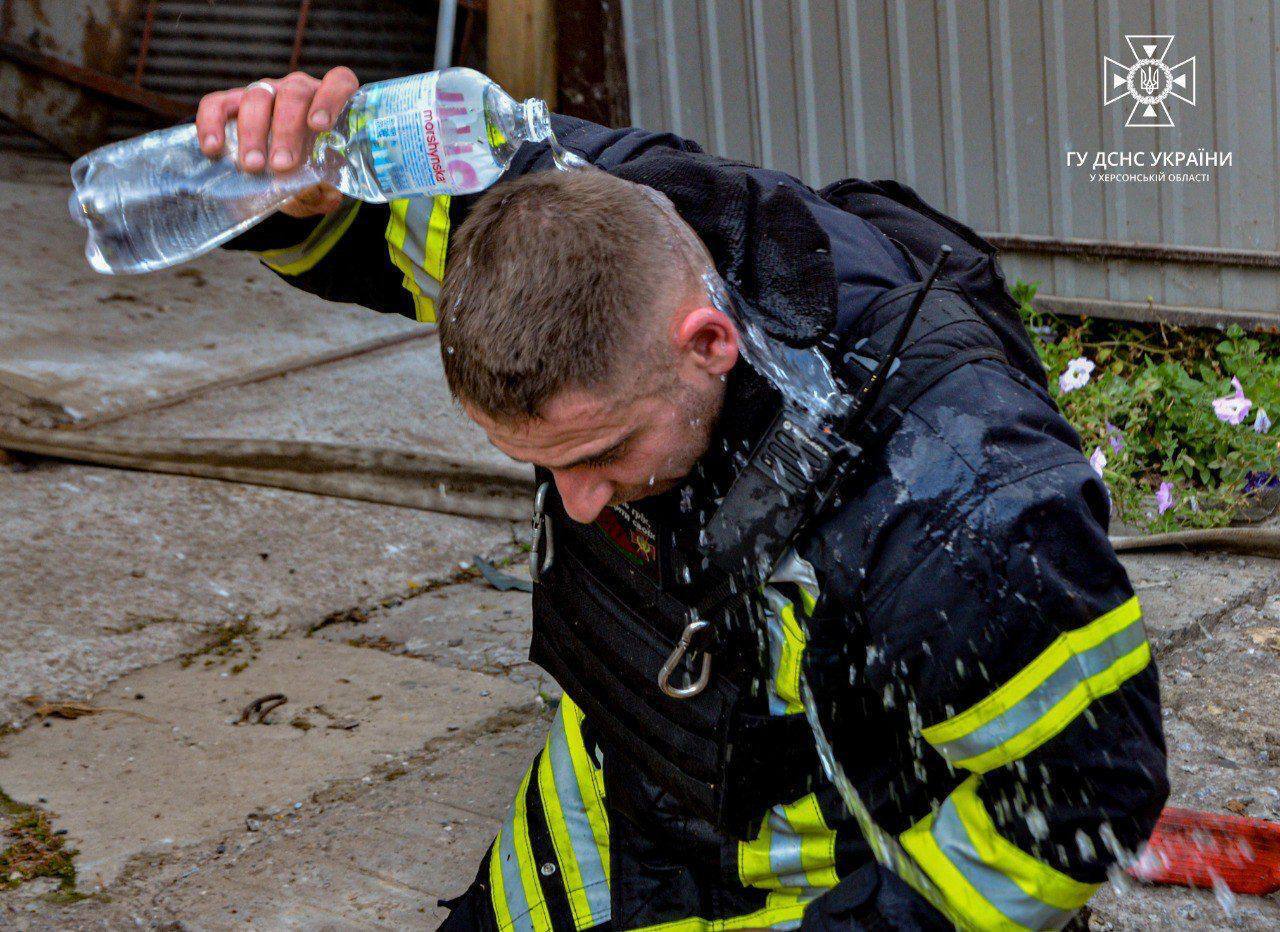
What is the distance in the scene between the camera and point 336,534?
4211mm

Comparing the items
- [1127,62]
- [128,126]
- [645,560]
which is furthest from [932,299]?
[128,126]

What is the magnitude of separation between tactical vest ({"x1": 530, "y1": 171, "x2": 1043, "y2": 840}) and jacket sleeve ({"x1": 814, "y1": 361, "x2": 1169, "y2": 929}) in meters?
0.13

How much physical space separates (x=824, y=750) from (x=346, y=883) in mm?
1151

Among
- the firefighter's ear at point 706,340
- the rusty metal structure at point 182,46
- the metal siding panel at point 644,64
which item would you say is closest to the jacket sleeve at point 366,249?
the firefighter's ear at point 706,340

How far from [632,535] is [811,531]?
399 mm

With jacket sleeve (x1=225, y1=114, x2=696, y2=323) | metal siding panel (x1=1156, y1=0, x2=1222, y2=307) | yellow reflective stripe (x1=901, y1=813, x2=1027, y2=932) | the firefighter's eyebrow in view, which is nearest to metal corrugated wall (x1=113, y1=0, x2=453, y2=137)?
metal siding panel (x1=1156, y1=0, x2=1222, y2=307)

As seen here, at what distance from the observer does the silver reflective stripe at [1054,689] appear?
5.25 ft

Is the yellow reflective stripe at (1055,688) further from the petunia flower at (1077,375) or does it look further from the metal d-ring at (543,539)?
the petunia flower at (1077,375)

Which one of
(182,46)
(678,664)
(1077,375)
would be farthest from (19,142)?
(678,664)

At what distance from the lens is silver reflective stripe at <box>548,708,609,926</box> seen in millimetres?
2363

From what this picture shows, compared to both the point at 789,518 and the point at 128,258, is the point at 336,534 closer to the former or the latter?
the point at 128,258

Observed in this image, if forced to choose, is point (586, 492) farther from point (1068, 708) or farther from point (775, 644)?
point (1068, 708)

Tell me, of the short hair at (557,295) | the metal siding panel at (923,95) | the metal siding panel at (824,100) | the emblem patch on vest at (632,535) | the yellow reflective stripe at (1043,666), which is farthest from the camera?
the metal siding panel at (824,100)

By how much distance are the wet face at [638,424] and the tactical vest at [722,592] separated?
0.10 m
